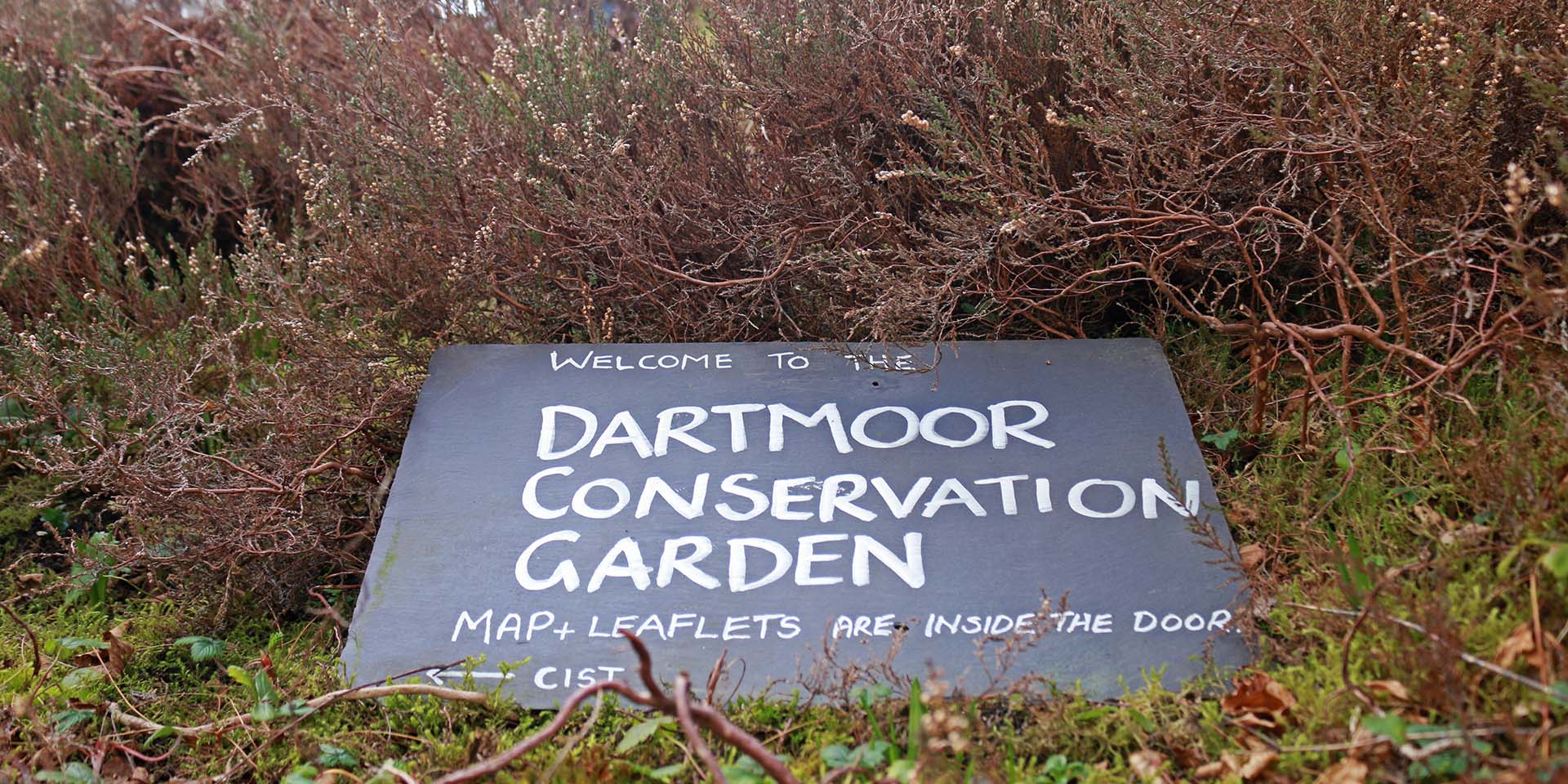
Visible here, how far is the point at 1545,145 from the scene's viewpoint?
2.39m

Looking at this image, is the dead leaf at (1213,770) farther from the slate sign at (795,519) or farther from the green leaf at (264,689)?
the green leaf at (264,689)

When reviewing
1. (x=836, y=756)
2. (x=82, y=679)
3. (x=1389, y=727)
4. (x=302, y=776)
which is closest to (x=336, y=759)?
(x=302, y=776)

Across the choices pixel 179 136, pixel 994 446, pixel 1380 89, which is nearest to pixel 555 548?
pixel 994 446

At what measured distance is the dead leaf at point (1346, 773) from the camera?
161 cm

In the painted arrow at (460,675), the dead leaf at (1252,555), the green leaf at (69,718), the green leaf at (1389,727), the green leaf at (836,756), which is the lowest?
the dead leaf at (1252,555)

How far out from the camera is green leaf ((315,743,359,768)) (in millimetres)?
1964

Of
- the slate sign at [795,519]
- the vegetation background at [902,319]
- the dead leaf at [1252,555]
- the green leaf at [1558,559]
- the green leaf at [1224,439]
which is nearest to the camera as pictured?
the green leaf at [1558,559]

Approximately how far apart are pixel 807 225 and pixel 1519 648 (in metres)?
1.81

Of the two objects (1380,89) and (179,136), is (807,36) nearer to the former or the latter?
(1380,89)

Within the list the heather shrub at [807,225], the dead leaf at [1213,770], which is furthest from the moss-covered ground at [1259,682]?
the heather shrub at [807,225]

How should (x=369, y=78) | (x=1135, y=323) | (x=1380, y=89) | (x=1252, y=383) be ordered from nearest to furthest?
(x=1380, y=89) < (x=1252, y=383) < (x=1135, y=323) < (x=369, y=78)

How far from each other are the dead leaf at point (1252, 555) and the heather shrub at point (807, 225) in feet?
1.03

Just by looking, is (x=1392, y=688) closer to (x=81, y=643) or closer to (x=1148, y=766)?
(x=1148, y=766)

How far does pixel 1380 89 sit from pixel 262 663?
267 centimetres
